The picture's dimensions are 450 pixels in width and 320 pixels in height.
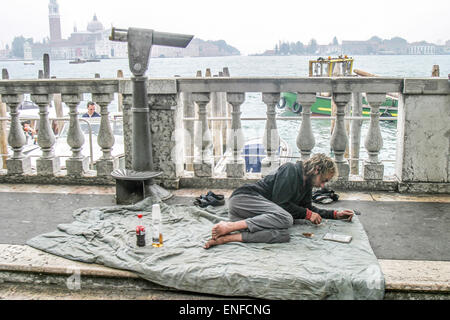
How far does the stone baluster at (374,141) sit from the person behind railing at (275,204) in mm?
1591

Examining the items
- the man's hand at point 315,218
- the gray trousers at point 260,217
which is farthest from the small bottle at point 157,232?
the man's hand at point 315,218

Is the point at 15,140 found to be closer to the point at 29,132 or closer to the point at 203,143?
the point at 203,143

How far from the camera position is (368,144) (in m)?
5.94

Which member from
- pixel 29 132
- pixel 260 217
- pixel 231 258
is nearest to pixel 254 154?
pixel 260 217

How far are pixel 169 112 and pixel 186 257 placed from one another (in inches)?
97.4

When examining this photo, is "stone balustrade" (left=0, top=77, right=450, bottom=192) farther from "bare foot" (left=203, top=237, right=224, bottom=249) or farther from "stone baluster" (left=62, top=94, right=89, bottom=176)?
"bare foot" (left=203, top=237, right=224, bottom=249)

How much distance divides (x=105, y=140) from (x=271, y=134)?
212 cm

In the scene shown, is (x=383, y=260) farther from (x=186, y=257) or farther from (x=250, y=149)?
(x=250, y=149)

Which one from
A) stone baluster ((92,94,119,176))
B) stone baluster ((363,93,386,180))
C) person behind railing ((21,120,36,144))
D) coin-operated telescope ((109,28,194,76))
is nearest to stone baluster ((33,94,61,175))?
stone baluster ((92,94,119,176))

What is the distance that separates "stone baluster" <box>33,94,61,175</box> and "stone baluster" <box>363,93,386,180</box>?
402 cm

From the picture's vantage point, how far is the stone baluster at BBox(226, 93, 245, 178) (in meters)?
5.96

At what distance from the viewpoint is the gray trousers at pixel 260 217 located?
4.23 metres

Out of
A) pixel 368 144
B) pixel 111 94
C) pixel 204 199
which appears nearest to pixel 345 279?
pixel 204 199

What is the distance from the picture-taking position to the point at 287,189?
4.45 metres
